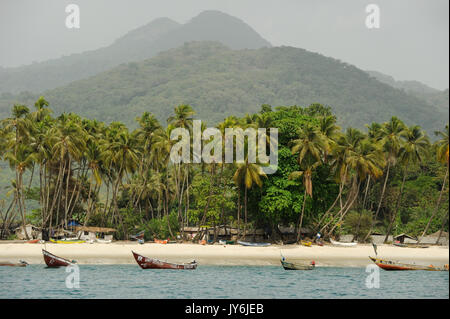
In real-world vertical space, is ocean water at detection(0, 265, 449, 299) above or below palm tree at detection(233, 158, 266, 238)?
below

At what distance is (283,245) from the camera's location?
61.9 metres

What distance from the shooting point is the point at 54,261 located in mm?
48656

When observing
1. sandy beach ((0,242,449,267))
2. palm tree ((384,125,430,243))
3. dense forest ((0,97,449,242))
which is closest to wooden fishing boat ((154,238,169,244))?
dense forest ((0,97,449,242))

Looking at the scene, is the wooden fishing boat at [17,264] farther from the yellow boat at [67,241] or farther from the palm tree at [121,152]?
the palm tree at [121,152]

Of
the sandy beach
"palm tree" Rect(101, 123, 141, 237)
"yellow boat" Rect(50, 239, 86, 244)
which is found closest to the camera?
the sandy beach

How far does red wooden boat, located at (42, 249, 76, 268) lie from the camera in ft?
159

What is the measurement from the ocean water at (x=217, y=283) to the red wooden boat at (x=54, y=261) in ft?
1.83

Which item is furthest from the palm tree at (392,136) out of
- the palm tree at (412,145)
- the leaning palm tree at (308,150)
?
the leaning palm tree at (308,150)

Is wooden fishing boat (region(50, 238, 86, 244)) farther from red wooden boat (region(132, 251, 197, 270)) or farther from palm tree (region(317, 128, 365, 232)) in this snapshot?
palm tree (region(317, 128, 365, 232))

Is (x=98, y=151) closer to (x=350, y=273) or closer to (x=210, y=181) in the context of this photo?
(x=210, y=181)

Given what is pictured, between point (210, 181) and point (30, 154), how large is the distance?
73.4 feet

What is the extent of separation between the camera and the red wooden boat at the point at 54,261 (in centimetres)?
4844

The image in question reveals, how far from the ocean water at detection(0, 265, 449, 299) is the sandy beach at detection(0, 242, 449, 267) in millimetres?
2282
